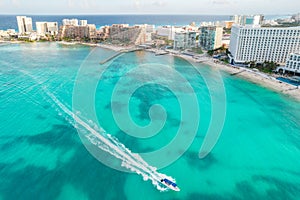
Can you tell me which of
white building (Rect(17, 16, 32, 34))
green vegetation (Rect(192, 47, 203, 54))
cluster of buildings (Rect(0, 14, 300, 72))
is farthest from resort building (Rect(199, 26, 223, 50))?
white building (Rect(17, 16, 32, 34))

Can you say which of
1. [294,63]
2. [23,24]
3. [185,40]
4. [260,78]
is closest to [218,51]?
[185,40]

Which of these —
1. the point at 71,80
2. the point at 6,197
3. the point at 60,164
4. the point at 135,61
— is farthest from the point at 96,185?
the point at 135,61

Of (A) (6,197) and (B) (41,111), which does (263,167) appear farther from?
(B) (41,111)

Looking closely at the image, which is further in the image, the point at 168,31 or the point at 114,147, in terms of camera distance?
the point at 168,31

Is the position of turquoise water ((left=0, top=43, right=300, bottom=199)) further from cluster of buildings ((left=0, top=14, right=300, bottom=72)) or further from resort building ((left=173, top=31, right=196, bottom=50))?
resort building ((left=173, top=31, right=196, bottom=50))

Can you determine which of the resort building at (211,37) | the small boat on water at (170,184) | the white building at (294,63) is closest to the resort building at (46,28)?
the resort building at (211,37)

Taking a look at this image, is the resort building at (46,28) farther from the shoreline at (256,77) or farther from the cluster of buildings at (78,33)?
the shoreline at (256,77)

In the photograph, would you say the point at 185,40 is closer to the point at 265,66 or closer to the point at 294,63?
the point at 265,66
